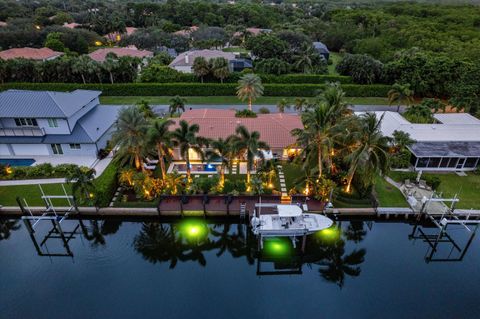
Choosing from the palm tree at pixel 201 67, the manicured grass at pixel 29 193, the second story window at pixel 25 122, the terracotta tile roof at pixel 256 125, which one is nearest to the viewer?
the manicured grass at pixel 29 193

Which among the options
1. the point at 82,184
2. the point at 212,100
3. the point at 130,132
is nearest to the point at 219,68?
the point at 212,100

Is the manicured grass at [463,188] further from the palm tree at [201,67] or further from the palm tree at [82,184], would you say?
the palm tree at [201,67]

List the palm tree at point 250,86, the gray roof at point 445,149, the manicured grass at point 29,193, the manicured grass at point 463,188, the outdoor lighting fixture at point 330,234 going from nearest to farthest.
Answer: the outdoor lighting fixture at point 330,234 → the manicured grass at point 29,193 → the manicured grass at point 463,188 → the gray roof at point 445,149 → the palm tree at point 250,86

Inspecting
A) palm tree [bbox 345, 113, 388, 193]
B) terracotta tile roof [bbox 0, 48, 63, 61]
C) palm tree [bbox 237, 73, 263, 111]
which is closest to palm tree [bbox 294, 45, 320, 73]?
palm tree [bbox 237, 73, 263, 111]

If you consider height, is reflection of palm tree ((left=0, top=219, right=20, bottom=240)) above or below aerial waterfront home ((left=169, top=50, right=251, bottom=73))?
below

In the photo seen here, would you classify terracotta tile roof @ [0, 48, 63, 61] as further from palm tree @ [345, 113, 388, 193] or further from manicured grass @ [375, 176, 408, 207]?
manicured grass @ [375, 176, 408, 207]

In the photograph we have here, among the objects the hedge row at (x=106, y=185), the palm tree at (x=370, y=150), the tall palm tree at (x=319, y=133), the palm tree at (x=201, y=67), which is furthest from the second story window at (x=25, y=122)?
the palm tree at (x=370, y=150)

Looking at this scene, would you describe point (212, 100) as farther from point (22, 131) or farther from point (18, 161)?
point (18, 161)
